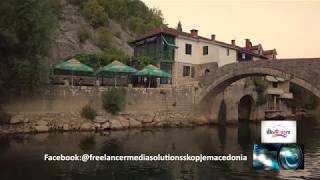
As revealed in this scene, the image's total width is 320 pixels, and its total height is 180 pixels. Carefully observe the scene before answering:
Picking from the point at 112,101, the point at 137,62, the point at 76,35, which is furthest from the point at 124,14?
the point at 112,101

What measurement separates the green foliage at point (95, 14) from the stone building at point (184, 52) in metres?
14.8

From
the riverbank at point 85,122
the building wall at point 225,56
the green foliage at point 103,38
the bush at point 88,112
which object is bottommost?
the riverbank at point 85,122

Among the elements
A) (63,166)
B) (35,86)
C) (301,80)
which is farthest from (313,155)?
(35,86)

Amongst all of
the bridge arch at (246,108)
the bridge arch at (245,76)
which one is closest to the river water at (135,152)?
the bridge arch at (245,76)

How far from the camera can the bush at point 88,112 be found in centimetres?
3775

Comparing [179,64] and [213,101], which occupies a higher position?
[179,64]

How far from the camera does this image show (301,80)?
3828 centimetres

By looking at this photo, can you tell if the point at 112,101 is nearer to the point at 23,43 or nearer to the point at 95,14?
the point at 23,43

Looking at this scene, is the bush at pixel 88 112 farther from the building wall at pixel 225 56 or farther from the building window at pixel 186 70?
the building wall at pixel 225 56

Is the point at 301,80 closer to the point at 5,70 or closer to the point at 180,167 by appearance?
the point at 180,167

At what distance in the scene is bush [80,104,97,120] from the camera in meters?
37.8

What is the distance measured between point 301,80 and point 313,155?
13.4m

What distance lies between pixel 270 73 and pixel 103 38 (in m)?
30.3

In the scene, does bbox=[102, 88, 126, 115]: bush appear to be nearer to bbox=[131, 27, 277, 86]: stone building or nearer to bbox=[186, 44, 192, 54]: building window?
bbox=[131, 27, 277, 86]: stone building
